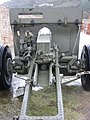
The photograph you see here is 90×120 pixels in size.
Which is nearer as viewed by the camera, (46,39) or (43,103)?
(43,103)

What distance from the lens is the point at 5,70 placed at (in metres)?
5.61

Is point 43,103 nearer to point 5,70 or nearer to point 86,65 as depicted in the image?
point 5,70

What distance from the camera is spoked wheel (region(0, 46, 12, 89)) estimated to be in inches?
218

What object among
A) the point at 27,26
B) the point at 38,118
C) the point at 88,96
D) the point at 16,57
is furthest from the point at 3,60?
the point at 38,118

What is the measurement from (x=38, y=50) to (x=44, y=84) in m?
0.90

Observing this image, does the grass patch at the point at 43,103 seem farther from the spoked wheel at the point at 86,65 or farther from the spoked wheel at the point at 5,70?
→ the spoked wheel at the point at 86,65

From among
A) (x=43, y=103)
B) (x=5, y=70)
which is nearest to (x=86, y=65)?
(x=43, y=103)

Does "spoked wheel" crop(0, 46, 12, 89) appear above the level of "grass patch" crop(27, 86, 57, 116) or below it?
above

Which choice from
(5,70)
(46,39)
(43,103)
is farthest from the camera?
(5,70)

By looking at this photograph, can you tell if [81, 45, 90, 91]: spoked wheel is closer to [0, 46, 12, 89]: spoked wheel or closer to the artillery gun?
the artillery gun

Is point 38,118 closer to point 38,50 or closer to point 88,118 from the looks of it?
point 88,118

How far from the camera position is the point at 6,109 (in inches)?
193

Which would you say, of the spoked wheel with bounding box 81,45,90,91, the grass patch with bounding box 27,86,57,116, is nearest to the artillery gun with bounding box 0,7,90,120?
the spoked wheel with bounding box 81,45,90,91

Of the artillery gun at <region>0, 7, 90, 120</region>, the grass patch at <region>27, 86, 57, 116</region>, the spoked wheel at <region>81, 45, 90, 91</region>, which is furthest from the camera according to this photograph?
the spoked wheel at <region>81, 45, 90, 91</region>
